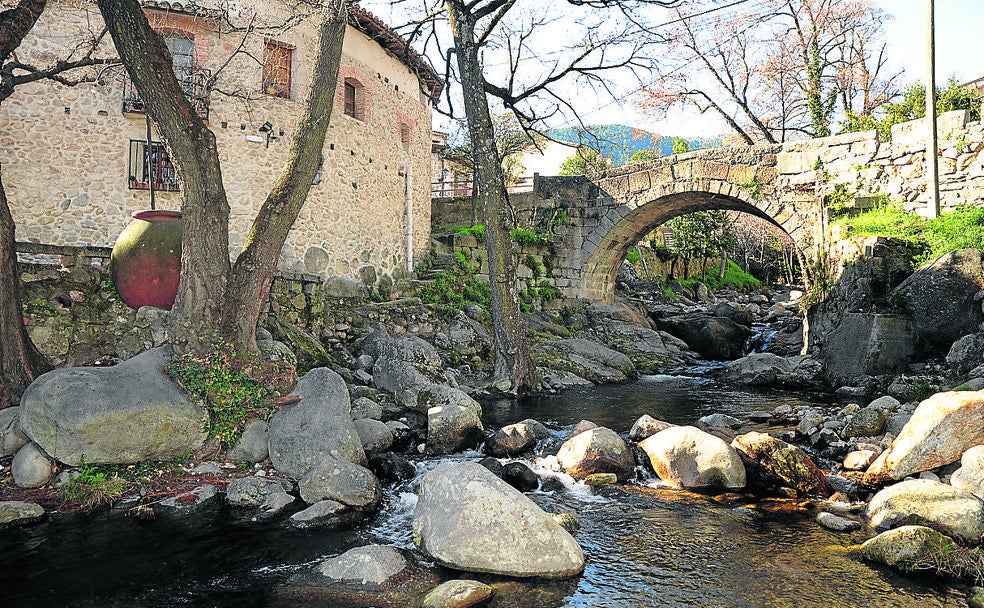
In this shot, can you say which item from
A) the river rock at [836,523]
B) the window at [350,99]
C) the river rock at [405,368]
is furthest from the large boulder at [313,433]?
the window at [350,99]

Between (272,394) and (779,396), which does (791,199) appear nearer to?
(779,396)

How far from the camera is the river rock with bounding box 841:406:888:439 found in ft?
23.4

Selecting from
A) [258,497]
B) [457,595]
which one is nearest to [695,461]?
[457,595]

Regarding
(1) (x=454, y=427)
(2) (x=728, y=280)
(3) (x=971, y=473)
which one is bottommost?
(1) (x=454, y=427)

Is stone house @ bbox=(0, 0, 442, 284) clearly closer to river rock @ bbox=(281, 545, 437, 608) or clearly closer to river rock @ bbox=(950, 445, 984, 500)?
river rock @ bbox=(281, 545, 437, 608)

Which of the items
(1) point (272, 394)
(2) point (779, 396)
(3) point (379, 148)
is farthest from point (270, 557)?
(3) point (379, 148)

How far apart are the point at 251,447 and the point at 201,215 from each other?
2324mm

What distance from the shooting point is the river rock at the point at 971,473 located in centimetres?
493

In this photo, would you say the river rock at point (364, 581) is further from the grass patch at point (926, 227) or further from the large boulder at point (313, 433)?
the grass patch at point (926, 227)

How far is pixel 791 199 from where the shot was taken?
45.1 feet

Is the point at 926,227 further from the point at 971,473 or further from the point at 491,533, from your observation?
the point at 491,533

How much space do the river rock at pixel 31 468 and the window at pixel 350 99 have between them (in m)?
10.1

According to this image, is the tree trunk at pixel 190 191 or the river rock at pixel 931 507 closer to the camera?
the river rock at pixel 931 507

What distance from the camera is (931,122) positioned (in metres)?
11.3
